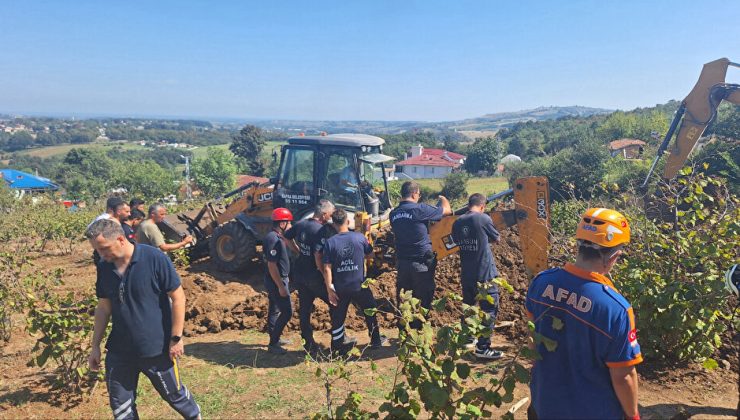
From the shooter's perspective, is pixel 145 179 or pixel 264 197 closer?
pixel 264 197

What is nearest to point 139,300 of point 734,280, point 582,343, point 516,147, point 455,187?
point 582,343

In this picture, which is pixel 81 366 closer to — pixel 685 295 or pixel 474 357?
pixel 474 357

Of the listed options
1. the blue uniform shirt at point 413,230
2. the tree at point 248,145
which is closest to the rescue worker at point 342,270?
the blue uniform shirt at point 413,230

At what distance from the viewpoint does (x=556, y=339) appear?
2.31 m

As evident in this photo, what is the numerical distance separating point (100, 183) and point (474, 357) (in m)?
55.2

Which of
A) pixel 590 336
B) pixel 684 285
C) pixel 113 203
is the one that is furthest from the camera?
pixel 113 203

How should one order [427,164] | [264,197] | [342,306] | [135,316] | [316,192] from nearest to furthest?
[135,316] → [342,306] → [316,192] → [264,197] → [427,164]

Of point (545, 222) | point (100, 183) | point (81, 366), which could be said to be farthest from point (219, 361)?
point (100, 183)

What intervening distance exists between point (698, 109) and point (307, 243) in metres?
6.76

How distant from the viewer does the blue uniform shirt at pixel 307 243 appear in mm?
5297

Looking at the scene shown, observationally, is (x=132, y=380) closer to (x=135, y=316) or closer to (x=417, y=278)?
→ (x=135, y=316)

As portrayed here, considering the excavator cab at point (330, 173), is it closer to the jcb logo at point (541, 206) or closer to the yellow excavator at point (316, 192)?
the yellow excavator at point (316, 192)

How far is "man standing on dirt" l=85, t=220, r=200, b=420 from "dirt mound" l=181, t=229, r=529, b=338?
300cm

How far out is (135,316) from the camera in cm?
320
